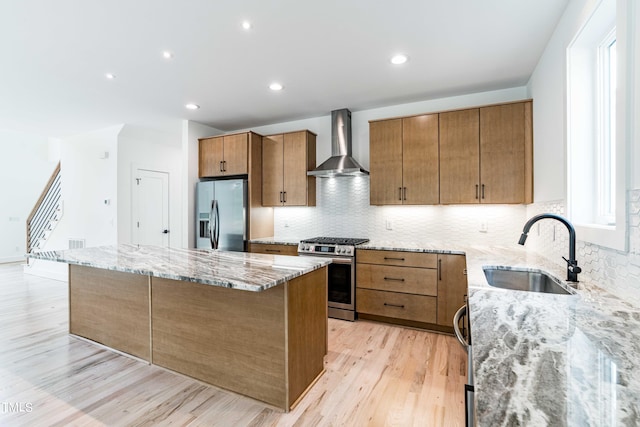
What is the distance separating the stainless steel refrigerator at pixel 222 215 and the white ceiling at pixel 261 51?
1093 millimetres

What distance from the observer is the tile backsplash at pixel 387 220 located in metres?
3.43

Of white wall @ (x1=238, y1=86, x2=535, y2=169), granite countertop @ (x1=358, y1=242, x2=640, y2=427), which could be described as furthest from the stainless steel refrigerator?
granite countertop @ (x1=358, y1=242, x2=640, y2=427)

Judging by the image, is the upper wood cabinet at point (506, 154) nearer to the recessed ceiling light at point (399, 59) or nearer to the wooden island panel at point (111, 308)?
the recessed ceiling light at point (399, 59)

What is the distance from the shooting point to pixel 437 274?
3.12m

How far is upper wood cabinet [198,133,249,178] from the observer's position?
14.0ft

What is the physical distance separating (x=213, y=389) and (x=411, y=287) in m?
2.08

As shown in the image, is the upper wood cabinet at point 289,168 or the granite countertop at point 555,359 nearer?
the granite countertop at point 555,359

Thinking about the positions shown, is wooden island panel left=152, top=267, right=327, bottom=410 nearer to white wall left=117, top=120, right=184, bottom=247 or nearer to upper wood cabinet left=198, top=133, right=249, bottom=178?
upper wood cabinet left=198, top=133, right=249, bottom=178

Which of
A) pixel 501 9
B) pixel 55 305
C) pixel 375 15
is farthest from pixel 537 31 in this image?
pixel 55 305

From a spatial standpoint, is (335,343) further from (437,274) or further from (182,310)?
(182,310)

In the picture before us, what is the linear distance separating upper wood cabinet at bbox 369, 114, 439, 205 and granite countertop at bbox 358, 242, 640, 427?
2193mm

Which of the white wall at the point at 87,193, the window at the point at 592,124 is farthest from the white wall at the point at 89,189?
the window at the point at 592,124

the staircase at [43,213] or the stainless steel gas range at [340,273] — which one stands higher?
the staircase at [43,213]

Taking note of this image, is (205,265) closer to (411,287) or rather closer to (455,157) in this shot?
(411,287)
